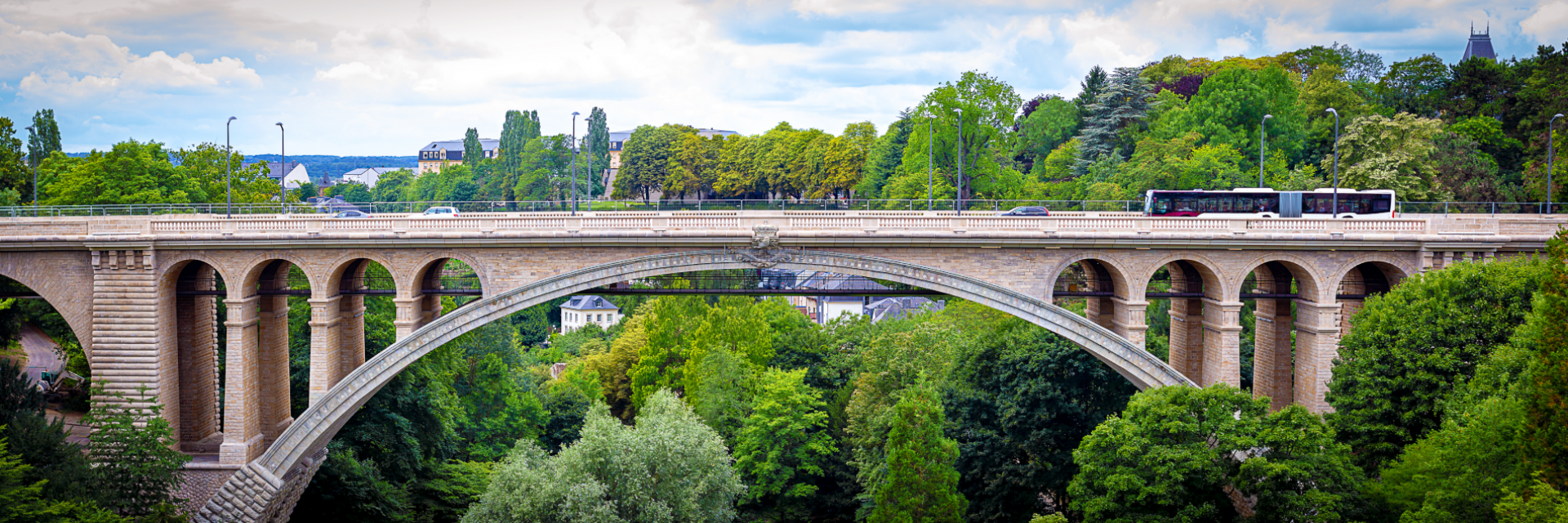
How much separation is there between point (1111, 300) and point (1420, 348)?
1043cm

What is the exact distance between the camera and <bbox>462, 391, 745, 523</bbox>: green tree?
26.4m

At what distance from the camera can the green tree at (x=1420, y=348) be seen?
23156 mm

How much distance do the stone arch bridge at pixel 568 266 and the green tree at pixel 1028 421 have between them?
602 cm

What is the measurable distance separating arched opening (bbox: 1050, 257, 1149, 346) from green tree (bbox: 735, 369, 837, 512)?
39.4 ft

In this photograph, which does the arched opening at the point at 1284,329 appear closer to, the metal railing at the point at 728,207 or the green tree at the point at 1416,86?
the metal railing at the point at 728,207

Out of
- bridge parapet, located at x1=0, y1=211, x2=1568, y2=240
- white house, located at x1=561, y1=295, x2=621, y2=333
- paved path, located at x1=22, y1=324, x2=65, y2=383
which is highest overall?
bridge parapet, located at x1=0, y1=211, x2=1568, y2=240

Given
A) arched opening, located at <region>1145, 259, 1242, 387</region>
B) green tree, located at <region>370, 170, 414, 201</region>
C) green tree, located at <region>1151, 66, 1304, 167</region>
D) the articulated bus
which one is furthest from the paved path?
green tree, located at <region>370, 170, 414, 201</region>

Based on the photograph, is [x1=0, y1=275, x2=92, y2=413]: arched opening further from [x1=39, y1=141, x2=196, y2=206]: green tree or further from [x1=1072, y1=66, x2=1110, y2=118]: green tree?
[x1=1072, y1=66, x2=1110, y2=118]: green tree

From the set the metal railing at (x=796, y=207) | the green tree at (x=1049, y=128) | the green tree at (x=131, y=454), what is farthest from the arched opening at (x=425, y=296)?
the green tree at (x=1049, y=128)

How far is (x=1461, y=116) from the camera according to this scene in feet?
166

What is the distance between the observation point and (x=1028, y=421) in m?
36.1

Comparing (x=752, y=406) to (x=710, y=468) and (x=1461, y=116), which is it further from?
(x=1461, y=116)

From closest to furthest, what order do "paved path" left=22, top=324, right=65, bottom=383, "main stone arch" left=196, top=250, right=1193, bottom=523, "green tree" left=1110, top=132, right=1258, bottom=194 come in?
"main stone arch" left=196, top=250, right=1193, bottom=523
"paved path" left=22, top=324, right=65, bottom=383
"green tree" left=1110, top=132, right=1258, bottom=194

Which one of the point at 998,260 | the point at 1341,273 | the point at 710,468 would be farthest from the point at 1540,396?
the point at 710,468
